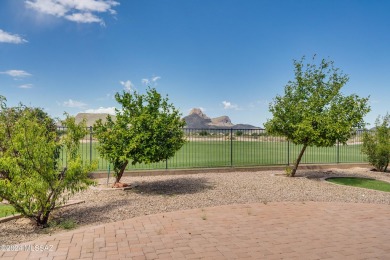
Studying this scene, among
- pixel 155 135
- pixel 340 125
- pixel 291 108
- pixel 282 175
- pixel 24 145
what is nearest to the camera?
pixel 24 145

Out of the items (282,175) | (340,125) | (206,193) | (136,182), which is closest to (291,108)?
(340,125)

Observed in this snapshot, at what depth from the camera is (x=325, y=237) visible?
6156mm

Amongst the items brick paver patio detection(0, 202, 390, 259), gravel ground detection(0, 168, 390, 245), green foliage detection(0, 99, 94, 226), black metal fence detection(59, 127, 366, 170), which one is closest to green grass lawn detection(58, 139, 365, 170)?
black metal fence detection(59, 127, 366, 170)

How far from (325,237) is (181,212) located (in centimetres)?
308

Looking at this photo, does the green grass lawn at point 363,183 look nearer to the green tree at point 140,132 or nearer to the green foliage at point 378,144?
the green foliage at point 378,144

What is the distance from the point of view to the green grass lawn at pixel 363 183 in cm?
1188

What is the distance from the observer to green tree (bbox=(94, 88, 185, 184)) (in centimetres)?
968

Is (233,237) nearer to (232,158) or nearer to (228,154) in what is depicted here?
(232,158)

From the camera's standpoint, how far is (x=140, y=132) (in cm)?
983

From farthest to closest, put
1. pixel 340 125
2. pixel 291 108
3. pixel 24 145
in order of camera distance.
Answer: pixel 291 108 < pixel 340 125 < pixel 24 145

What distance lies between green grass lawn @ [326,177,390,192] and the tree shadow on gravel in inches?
201

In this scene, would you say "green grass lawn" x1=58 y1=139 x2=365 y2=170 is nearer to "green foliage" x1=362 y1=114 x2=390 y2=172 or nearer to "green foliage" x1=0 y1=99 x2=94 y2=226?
"green foliage" x1=362 y1=114 x2=390 y2=172

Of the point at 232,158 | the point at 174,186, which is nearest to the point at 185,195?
the point at 174,186

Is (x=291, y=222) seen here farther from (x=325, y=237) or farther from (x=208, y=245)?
(x=208, y=245)
